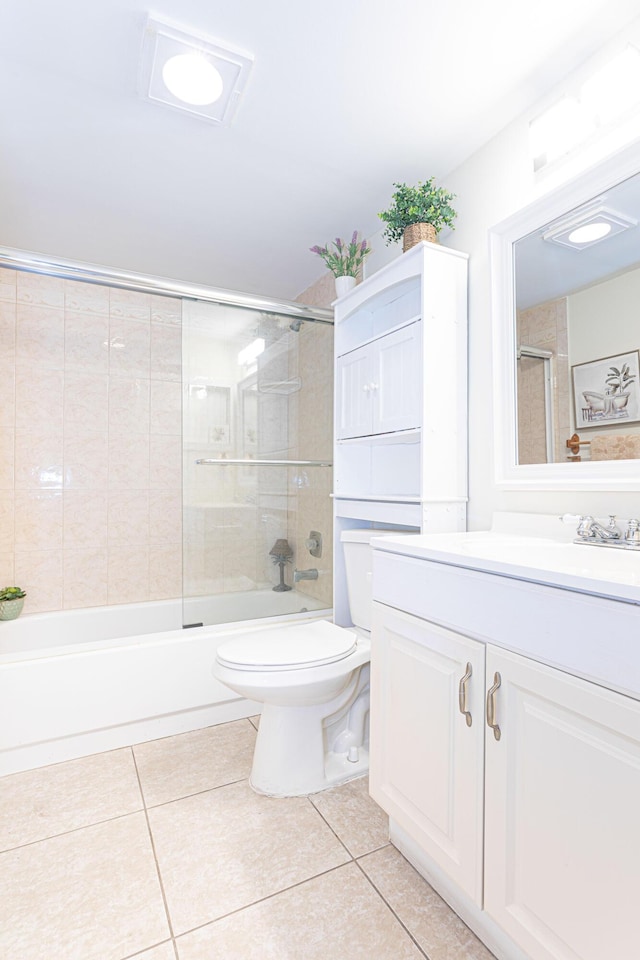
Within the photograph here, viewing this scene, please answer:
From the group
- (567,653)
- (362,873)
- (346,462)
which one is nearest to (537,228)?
(346,462)

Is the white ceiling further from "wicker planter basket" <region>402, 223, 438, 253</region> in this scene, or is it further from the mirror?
the mirror

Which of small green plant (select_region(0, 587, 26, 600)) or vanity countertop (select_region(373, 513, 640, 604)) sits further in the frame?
small green plant (select_region(0, 587, 26, 600))

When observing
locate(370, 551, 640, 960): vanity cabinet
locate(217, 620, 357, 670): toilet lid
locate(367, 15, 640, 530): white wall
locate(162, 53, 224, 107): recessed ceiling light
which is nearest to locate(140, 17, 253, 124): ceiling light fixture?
locate(162, 53, 224, 107): recessed ceiling light

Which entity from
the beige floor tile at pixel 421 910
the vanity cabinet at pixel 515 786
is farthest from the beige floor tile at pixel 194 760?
the vanity cabinet at pixel 515 786

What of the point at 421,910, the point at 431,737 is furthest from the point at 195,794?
the point at 431,737

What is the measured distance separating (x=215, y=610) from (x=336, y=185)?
6.20 ft

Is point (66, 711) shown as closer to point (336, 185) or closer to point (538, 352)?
point (538, 352)

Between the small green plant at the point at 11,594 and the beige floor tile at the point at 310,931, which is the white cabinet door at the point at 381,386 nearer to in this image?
the beige floor tile at the point at 310,931

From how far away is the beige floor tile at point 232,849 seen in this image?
1197 mm

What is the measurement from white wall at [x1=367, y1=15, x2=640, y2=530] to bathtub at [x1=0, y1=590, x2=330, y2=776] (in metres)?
1.21

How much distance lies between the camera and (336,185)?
2018mm

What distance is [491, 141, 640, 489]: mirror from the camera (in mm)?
1272

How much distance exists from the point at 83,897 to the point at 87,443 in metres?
2.15

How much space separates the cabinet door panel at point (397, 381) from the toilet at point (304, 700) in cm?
59
